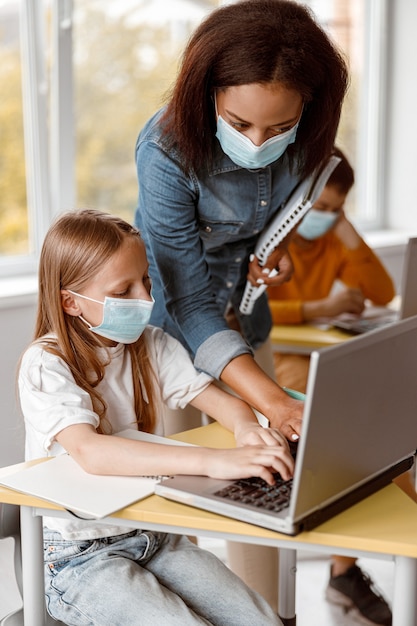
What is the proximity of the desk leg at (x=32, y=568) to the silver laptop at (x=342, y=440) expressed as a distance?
0.71 feet

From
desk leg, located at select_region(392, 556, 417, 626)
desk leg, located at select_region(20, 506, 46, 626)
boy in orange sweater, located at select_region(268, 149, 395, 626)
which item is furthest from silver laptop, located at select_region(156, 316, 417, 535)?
boy in orange sweater, located at select_region(268, 149, 395, 626)

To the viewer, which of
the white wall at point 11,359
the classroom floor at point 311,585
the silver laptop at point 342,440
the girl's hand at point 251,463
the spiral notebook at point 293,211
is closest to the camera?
the silver laptop at point 342,440

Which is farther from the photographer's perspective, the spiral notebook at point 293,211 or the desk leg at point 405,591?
the spiral notebook at point 293,211

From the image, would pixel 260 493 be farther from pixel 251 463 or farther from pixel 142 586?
pixel 142 586

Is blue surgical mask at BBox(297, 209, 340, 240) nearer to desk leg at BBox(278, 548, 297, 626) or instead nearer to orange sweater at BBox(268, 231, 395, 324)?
orange sweater at BBox(268, 231, 395, 324)

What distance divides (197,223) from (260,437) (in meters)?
0.53

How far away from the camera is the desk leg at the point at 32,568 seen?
1.38 metres

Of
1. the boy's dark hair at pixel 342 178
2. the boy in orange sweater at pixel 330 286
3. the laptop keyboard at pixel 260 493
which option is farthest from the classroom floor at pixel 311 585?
the boy's dark hair at pixel 342 178

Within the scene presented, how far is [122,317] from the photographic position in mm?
1610

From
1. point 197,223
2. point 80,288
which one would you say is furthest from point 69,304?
point 197,223

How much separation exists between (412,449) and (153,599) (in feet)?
1.54

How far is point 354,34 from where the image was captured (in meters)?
4.42

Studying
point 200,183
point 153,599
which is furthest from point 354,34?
point 153,599

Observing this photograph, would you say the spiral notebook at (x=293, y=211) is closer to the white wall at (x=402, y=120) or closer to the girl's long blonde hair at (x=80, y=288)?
the girl's long blonde hair at (x=80, y=288)
